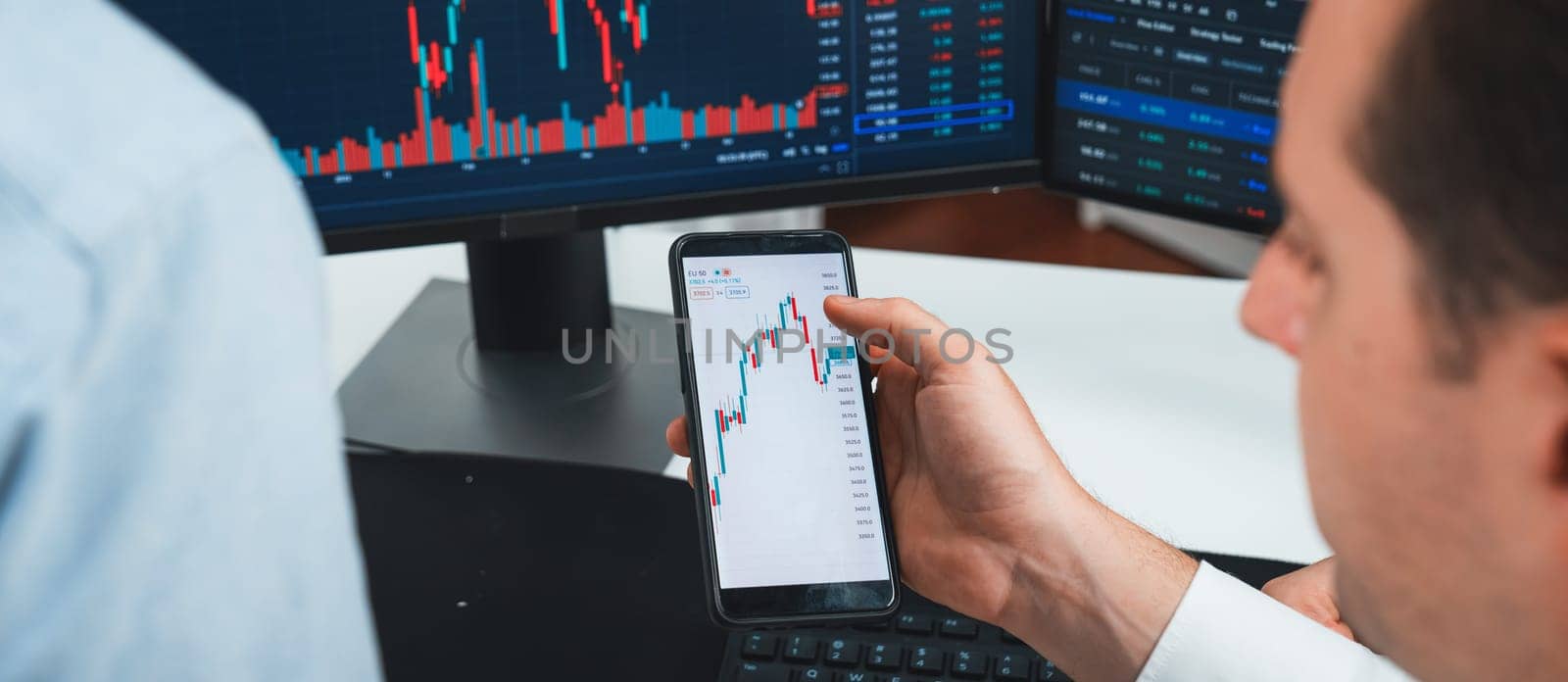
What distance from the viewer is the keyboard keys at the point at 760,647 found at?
2.32ft

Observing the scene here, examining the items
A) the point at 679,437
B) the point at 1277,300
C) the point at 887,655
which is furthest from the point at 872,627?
the point at 1277,300

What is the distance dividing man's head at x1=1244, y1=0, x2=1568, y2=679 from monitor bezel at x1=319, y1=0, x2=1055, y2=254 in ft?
1.53

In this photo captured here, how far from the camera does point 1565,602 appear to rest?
0.43 metres

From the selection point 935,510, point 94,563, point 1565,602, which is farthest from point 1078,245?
point 94,563

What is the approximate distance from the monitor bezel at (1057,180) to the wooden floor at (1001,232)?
1366 mm

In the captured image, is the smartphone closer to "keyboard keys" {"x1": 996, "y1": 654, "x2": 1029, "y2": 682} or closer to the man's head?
"keyboard keys" {"x1": 996, "y1": 654, "x2": 1029, "y2": 682}

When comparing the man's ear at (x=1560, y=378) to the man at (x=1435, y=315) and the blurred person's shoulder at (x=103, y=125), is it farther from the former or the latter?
the blurred person's shoulder at (x=103, y=125)

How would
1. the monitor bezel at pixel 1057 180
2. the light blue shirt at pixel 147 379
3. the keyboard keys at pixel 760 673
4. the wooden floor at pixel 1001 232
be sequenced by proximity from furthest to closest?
1. the wooden floor at pixel 1001 232
2. the monitor bezel at pixel 1057 180
3. the keyboard keys at pixel 760 673
4. the light blue shirt at pixel 147 379

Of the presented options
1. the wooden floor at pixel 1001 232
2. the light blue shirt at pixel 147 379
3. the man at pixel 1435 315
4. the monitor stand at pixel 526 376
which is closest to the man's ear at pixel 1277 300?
the man at pixel 1435 315

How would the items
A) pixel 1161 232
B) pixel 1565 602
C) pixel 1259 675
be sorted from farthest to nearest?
pixel 1161 232 → pixel 1259 675 → pixel 1565 602

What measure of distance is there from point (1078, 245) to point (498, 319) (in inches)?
62.7

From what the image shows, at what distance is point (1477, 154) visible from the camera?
14.5 inches

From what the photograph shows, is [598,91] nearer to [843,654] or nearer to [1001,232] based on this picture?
[843,654]

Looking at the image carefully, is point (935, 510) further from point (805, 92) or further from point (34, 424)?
point (34, 424)
